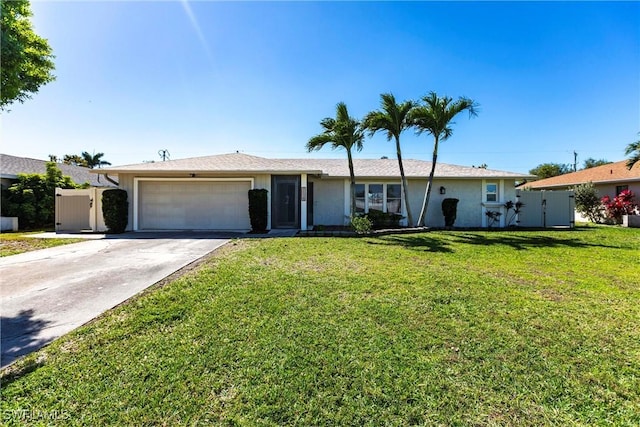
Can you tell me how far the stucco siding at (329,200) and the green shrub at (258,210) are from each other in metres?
3.21

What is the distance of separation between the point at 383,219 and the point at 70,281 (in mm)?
10982

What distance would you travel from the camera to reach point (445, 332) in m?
3.14

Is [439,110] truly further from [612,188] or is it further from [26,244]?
[612,188]

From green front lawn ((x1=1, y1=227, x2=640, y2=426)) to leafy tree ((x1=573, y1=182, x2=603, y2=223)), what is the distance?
1700cm

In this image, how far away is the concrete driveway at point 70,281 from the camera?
3217 mm

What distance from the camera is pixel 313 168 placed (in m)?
14.0

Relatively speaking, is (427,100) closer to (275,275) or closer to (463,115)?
(463,115)

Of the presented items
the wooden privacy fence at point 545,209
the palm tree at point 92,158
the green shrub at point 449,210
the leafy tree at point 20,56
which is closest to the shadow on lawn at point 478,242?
the green shrub at point 449,210

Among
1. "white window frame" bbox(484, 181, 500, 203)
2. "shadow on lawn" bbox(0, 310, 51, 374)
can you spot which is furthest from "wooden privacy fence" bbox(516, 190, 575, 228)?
"shadow on lawn" bbox(0, 310, 51, 374)

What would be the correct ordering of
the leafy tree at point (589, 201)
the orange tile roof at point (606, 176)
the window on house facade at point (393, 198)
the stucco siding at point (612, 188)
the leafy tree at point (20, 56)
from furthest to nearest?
the leafy tree at point (589, 201) → the orange tile roof at point (606, 176) → the stucco siding at point (612, 188) → the window on house facade at point (393, 198) → the leafy tree at point (20, 56)

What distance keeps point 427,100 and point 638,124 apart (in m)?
11.9

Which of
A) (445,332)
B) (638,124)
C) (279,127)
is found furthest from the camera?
(279,127)

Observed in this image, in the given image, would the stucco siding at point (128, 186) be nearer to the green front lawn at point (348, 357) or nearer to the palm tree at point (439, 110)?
the green front lawn at point (348, 357)

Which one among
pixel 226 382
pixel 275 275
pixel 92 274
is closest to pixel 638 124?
pixel 275 275
